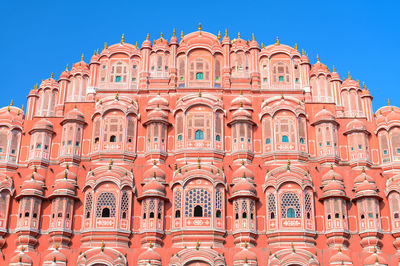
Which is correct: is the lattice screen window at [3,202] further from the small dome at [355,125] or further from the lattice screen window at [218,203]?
the small dome at [355,125]

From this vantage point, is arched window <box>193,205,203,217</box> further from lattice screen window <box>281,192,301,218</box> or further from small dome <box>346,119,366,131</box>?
small dome <box>346,119,366,131</box>

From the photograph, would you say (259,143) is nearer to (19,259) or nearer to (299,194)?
(299,194)

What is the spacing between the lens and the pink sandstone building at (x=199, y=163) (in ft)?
114

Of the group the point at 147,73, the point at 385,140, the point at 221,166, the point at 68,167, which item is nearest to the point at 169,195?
the point at 221,166

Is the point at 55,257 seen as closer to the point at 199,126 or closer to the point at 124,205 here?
the point at 124,205

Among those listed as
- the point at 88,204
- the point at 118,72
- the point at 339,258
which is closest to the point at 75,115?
the point at 118,72

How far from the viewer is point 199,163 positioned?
36.4 m

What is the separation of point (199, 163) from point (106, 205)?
654 cm

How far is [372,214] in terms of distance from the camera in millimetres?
35156

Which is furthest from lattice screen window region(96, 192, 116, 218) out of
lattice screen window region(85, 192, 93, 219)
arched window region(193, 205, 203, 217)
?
arched window region(193, 205, 203, 217)

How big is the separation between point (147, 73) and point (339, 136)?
47.7 feet

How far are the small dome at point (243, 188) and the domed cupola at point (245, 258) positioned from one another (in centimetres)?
Result: 369

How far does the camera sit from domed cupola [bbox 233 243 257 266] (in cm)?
3356

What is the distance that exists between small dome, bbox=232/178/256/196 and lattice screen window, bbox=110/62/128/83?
39.7 ft
